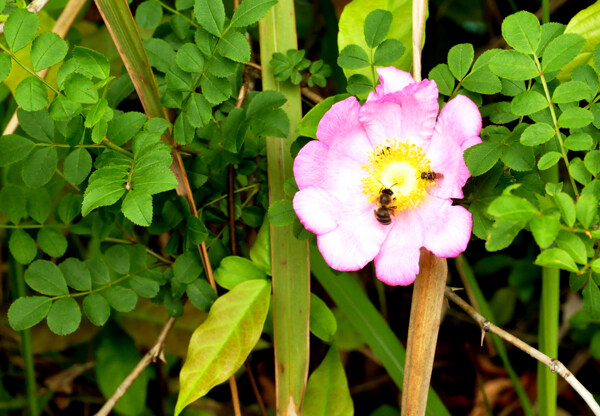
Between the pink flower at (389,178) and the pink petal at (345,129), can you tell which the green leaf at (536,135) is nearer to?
the pink flower at (389,178)

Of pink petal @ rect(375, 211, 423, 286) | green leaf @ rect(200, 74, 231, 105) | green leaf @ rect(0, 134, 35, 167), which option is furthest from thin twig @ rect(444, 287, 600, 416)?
green leaf @ rect(0, 134, 35, 167)

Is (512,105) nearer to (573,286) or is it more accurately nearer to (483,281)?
(573,286)

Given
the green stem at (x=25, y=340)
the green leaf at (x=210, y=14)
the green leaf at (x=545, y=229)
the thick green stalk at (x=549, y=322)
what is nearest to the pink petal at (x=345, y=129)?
the green leaf at (x=210, y=14)

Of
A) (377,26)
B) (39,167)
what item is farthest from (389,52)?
(39,167)

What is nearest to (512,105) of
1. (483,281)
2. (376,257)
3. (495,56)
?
(495,56)

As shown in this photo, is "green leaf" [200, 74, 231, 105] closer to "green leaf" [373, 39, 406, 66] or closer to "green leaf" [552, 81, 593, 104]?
"green leaf" [373, 39, 406, 66]
